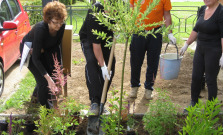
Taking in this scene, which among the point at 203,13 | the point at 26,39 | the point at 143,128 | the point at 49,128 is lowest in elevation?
the point at 143,128

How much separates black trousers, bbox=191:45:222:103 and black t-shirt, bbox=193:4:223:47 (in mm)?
75

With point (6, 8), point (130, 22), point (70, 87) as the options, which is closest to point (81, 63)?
point (70, 87)

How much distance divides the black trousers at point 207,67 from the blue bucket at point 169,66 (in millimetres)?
1215

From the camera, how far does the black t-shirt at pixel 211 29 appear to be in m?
3.84

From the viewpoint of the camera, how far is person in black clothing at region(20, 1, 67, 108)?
3.74 metres

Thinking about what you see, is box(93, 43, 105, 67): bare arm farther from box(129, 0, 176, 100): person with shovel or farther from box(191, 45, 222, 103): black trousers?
box(191, 45, 222, 103): black trousers

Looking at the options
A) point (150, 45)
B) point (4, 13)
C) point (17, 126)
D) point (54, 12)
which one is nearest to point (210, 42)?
point (150, 45)

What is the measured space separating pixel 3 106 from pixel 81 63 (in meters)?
2.64

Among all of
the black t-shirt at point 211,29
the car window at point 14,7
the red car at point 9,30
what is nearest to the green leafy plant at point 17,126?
the red car at point 9,30

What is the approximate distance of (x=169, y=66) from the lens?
5605 mm

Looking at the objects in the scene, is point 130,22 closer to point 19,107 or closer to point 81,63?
point 19,107

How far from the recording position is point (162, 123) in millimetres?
3357

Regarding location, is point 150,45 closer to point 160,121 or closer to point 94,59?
point 94,59

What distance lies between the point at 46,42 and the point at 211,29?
2.03 metres
